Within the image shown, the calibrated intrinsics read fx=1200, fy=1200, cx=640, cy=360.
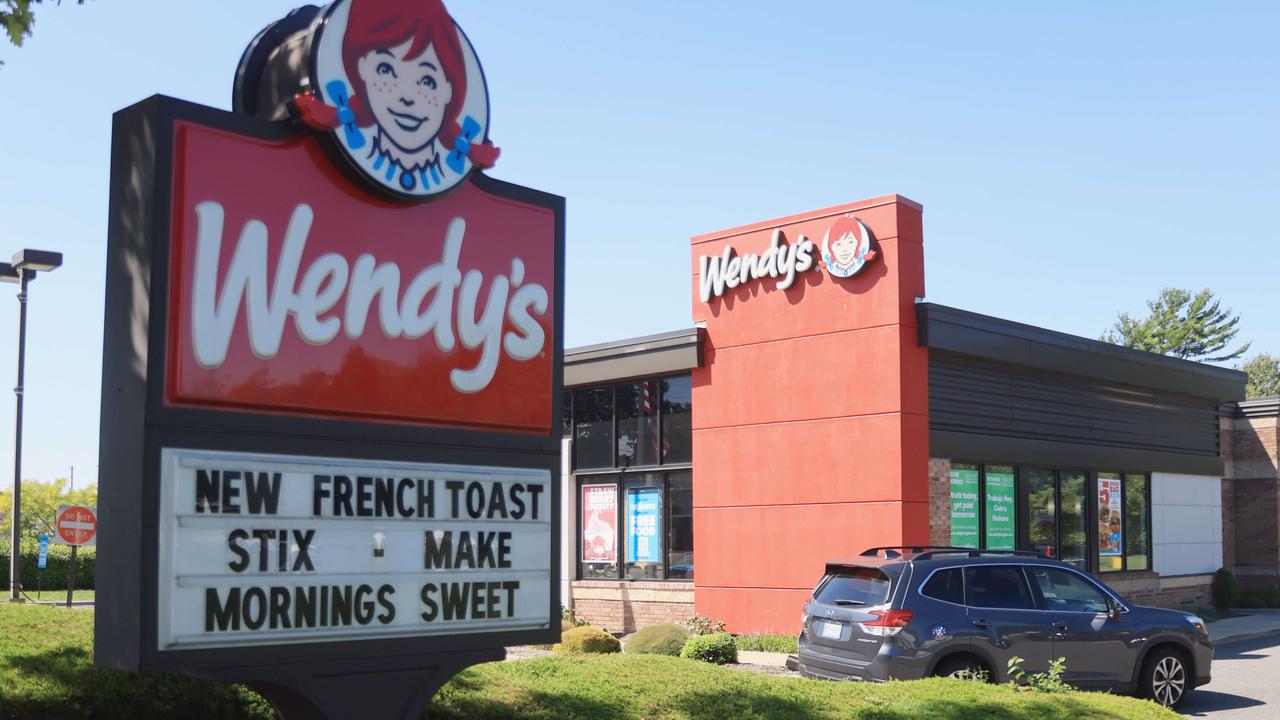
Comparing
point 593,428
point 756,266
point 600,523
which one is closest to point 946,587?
point 756,266

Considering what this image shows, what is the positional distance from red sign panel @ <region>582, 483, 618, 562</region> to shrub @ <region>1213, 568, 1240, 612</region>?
1464cm

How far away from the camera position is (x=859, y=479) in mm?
20062

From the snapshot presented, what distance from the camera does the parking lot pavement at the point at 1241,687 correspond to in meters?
14.1

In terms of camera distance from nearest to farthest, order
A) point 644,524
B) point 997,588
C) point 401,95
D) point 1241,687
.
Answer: point 401,95 < point 997,588 < point 1241,687 < point 644,524

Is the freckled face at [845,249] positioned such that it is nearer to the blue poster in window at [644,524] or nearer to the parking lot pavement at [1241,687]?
the blue poster in window at [644,524]

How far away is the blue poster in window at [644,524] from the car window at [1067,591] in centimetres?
1065

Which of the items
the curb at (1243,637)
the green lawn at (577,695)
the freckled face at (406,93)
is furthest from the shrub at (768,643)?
the freckled face at (406,93)

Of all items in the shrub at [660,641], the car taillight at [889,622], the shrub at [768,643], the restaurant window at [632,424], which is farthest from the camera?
the restaurant window at [632,424]

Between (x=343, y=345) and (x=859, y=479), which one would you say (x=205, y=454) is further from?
(x=859, y=479)

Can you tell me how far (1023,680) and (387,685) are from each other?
8347 mm

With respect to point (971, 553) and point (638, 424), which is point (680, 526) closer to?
point (638, 424)

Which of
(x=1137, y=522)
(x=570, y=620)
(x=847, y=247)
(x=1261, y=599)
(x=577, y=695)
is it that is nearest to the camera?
(x=577, y=695)

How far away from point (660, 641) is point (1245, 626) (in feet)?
43.5

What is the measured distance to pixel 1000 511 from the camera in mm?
22094
